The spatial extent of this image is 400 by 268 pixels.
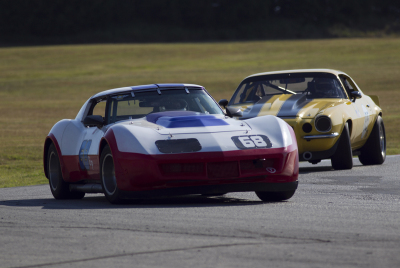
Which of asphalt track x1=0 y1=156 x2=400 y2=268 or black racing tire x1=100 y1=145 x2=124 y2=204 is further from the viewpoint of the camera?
black racing tire x1=100 y1=145 x2=124 y2=204

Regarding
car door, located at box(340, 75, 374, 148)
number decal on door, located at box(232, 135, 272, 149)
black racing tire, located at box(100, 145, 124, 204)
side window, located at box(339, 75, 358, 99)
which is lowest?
car door, located at box(340, 75, 374, 148)

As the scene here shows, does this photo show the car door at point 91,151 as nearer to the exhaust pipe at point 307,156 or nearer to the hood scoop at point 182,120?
the hood scoop at point 182,120

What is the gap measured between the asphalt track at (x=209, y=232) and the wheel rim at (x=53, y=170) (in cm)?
94

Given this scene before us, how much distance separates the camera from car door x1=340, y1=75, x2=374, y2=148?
1112 centimetres

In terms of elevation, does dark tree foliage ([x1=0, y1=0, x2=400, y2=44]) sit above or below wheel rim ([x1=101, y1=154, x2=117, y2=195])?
below

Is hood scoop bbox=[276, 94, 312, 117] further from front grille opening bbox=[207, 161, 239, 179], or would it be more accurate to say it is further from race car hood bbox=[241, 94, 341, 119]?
front grille opening bbox=[207, 161, 239, 179]

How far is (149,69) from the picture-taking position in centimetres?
5072

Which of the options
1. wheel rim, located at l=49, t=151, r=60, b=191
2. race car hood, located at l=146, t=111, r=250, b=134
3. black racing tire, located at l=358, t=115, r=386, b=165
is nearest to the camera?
race car hood, located at l=146, t=111, r=250, b=134

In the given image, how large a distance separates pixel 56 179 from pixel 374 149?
18.5 feet

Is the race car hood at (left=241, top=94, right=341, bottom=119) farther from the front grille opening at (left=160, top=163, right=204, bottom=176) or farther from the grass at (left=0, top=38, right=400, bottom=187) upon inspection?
the grass at (left=0, top=38, right=400, bottom=187)

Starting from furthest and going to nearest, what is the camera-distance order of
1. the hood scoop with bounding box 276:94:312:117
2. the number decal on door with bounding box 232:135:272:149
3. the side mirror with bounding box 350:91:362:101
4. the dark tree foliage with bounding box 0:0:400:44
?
the dark tree foliage with bounding box 0:0:400:44 → the side mirror with bounding box 350:91:362:101 → the hood scoop with bounding box 276:94:312:117 → the number decal on door with bounding box 232:135:272:149

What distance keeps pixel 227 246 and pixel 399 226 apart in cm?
140

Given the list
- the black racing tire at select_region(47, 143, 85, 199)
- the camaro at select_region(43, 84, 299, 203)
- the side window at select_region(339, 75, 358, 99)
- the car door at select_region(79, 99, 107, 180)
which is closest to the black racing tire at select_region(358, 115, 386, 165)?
the side window at select_region(339, 75, 358, 99)

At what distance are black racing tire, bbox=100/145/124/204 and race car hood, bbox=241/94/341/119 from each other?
155 inches
